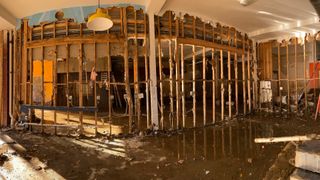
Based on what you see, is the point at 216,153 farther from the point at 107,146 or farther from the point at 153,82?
the point at 153,82

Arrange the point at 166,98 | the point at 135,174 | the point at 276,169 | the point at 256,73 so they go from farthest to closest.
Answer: the point at 166,98 < the point at 256,73 < the point at 135,174 < the point at 276,169

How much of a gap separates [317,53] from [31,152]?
11.4 m

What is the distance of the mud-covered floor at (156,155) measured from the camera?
11.4ft

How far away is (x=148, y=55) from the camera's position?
5918 mm

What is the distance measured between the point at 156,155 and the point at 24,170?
2.13m

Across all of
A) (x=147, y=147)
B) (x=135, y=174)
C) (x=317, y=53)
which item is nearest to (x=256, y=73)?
(x=317, y=53)

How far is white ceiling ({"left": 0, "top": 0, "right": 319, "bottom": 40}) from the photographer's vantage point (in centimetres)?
571

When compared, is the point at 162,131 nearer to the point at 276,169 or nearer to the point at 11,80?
the point at 276,169

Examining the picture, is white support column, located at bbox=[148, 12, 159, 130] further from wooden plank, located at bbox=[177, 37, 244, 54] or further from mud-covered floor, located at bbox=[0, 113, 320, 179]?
wooden plank, located at bbox=[177, 37, 244, 54]

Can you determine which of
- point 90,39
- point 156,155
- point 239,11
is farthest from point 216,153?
point 239,11

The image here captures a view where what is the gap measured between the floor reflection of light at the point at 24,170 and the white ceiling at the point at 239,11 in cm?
360

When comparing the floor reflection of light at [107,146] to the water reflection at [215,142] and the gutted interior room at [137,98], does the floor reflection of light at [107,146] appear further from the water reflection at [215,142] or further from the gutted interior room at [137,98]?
the water reflection at [215,142]

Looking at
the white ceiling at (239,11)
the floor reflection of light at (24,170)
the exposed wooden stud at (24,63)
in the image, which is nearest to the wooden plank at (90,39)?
the white ceiling at (239,11)

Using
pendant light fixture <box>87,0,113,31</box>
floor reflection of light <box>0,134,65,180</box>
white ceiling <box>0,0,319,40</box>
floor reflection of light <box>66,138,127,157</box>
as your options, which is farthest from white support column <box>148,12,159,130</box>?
floor reflection of light <box>0,134,65,180</box>
